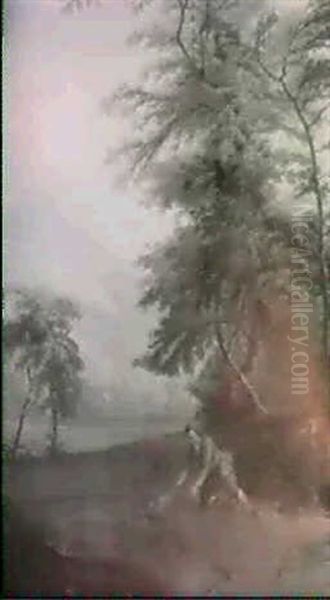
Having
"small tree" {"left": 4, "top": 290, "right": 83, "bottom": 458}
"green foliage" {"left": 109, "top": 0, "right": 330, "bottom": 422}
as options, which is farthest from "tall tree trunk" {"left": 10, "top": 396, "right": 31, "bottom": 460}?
"green foliage" {"left": 109, "top": 0, "right": 330, "bottom": 422}

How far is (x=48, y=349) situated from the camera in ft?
4.92

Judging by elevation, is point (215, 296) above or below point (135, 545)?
above

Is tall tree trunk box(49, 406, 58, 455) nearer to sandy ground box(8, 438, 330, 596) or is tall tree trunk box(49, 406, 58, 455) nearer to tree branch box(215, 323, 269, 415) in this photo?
sandy ground box(8, 438, 330, 596)

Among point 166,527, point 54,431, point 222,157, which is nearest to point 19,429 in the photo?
point 54,431

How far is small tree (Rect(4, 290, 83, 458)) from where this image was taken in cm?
150

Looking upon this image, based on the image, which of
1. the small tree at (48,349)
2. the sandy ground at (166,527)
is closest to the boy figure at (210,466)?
the sandy ground at (166,527)

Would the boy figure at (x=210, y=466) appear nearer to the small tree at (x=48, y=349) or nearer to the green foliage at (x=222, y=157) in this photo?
the green foliage at (x=222, y=157)

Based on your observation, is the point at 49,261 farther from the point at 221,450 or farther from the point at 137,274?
the point at 221,450

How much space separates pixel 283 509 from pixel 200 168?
60 cm

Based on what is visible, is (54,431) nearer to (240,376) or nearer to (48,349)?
(48,349)

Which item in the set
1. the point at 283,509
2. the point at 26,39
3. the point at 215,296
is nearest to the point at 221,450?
the point at 283,509

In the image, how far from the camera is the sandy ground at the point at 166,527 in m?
1.47

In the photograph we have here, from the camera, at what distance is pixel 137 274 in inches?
59.5

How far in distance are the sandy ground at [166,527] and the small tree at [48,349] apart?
3.2 inches
